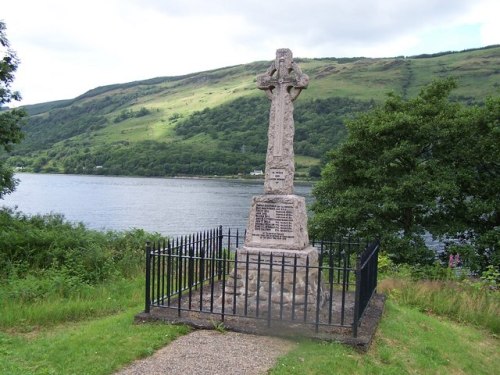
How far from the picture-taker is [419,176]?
55.6ft

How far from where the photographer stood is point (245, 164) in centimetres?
10812

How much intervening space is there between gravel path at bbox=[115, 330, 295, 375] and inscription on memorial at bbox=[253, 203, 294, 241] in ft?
6.64

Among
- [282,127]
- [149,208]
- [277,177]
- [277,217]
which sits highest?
[282,127]

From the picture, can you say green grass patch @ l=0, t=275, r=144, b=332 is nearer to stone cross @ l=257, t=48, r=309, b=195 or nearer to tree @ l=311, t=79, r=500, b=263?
stone cross @ l=257, t=48, r=309, b=195

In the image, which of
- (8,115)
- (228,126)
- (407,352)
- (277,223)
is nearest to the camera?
(407,352)

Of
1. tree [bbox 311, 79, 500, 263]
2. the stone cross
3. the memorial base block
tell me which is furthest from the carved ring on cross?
tree [bbox 311, 79, 500, 263]

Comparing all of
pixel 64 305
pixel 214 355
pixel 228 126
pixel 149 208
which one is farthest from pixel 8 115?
pixel 228 126

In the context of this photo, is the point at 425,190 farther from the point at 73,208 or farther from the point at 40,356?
the point at 73,208

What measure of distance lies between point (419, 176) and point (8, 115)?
537 inches

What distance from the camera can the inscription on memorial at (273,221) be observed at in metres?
8.38

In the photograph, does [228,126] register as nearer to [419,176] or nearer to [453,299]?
[419,176]

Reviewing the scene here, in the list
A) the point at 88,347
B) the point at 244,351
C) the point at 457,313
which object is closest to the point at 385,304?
the point at 457,313

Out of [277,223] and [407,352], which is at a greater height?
[277,223]

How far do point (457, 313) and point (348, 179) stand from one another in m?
10.1
